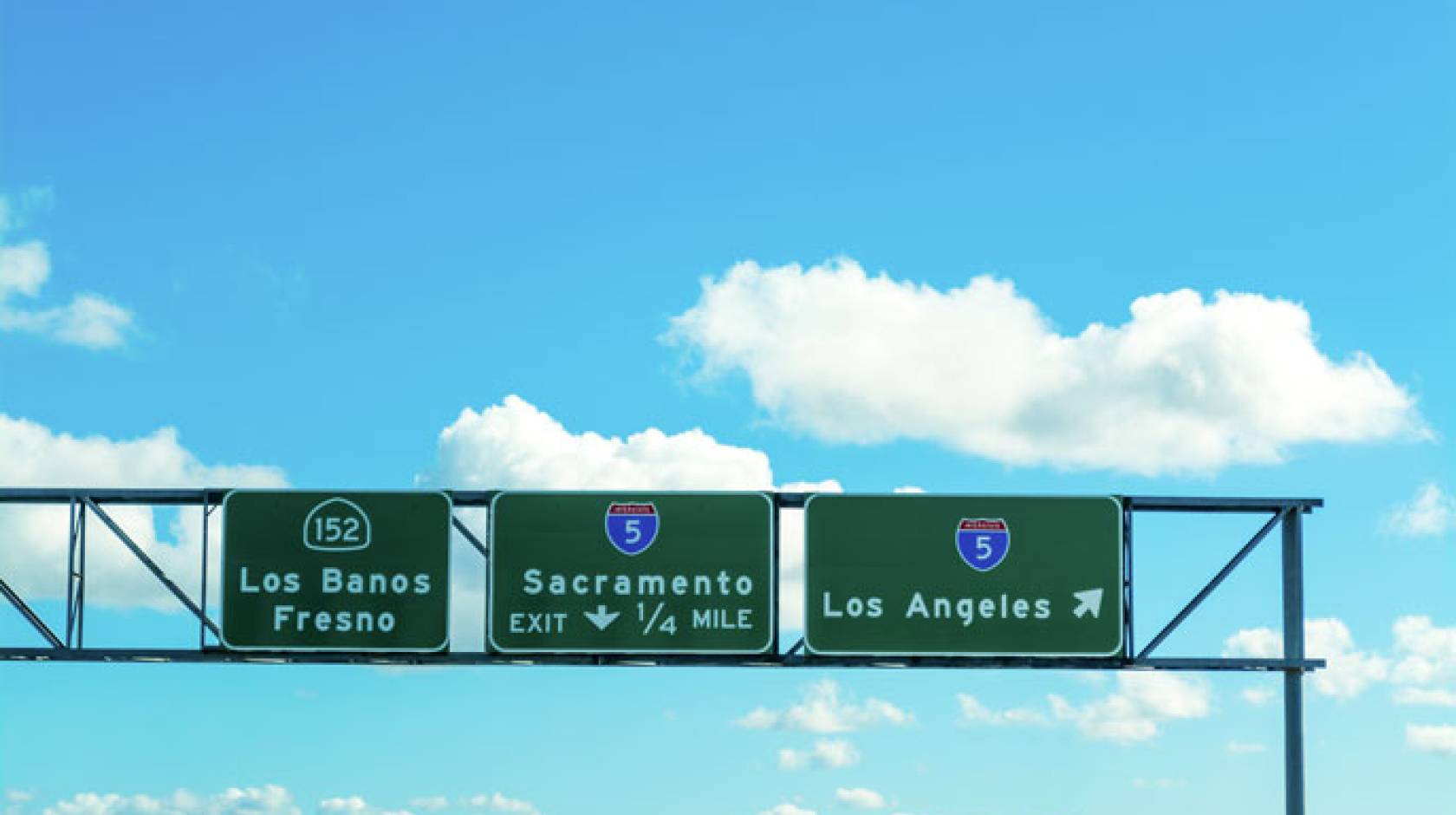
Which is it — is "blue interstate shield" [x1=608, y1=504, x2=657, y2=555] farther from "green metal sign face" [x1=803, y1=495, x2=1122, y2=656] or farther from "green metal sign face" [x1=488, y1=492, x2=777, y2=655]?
"green metal sign face" [x1=803, y1=495, x2=1122, y2=656]

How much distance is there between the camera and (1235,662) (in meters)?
40.2

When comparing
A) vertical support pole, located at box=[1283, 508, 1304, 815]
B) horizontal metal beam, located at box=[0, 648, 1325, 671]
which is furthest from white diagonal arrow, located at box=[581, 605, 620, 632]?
vertical support pole, located at box=[1283, 508, 1304, 815]

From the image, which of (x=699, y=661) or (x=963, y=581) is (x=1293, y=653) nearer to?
(x=963, y=581)

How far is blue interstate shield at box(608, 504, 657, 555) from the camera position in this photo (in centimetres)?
3950

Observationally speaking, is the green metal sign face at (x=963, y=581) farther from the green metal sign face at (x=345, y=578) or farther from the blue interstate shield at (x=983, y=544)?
the green metal sign face at (x=345, y=578)

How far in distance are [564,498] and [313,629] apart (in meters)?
3.58

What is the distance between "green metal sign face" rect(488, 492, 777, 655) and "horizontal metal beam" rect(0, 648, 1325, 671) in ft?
0.72

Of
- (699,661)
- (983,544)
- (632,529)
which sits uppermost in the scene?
(632,529)

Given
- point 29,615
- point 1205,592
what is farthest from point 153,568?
point 1205,592

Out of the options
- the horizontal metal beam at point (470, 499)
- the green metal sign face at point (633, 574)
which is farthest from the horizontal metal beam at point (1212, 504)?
the green metal sign face at point (633, 574)

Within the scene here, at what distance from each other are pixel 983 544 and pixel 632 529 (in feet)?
14.6

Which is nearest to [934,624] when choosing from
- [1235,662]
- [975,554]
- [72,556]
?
[975,554]

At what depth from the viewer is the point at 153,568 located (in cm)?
4028

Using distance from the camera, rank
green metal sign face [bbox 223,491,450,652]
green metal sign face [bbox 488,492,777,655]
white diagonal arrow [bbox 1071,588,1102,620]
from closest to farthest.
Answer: green metal sign face [bbox 488,492,777,655], white diagonal arrow [bbox 1071,588,1102,620], green metal sign face [bbox 223,491,450,652]
